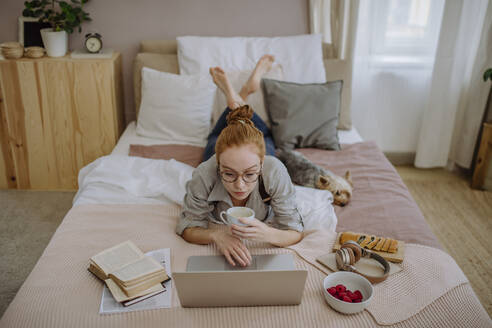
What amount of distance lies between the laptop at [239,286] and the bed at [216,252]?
3 centimetres

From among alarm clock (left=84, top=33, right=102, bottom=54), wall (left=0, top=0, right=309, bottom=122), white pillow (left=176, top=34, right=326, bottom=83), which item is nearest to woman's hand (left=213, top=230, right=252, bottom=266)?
white pillow (left=176, top=34, right=326, bottom=83)

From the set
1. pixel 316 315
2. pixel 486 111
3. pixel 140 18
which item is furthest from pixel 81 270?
pixel 486 111

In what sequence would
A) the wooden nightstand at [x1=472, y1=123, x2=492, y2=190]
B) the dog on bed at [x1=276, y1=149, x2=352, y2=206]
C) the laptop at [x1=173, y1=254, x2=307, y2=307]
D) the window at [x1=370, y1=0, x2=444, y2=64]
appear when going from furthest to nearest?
the window at [x1=370, y1=0, x2=444, y2=64] → the wooden nightstand at [x1=472, y1=123, x2=492, y2=190] → the dog on bed at [x1=276, y1=149, x2=352, y2=206] → the laptop at [x1=173, y1=254, x2=307, y2=307]

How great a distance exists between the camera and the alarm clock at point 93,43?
99.4 inches

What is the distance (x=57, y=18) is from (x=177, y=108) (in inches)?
36.9

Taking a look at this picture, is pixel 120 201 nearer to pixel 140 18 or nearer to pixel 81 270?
pixel 81 270

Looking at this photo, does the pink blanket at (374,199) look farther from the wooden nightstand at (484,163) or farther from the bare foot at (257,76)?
the wooden nightstand at (484,163)

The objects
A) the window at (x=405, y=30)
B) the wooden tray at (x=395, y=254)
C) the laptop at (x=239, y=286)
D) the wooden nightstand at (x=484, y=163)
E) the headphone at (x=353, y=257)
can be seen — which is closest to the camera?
the laptop at (x=239, y=286)

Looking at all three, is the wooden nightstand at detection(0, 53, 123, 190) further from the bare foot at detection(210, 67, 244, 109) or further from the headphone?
the headphone

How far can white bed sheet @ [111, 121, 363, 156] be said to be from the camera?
90.9 inches

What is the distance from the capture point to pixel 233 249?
124 centimetres

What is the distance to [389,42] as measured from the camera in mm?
2926

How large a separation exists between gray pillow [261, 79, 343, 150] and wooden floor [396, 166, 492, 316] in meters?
0.79

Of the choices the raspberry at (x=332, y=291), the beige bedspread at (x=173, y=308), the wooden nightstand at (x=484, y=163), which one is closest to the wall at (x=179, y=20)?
the wooden nightstand at (x=484, y=163)
